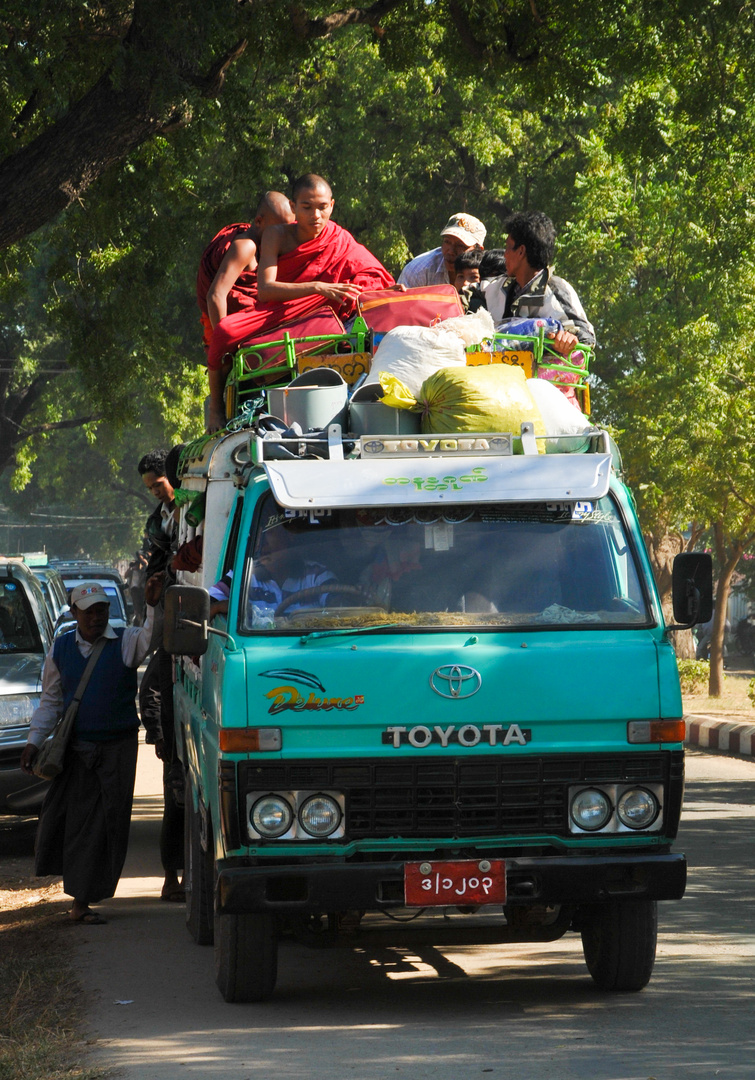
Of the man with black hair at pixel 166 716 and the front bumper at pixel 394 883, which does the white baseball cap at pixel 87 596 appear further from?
the front bumper at pixel 394 883

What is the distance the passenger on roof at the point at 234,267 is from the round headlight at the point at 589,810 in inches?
133

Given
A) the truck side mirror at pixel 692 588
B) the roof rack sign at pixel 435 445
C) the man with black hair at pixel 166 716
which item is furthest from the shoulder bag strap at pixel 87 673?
the truck side mirror at pixel 692 588

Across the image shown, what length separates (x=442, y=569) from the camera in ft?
17.5

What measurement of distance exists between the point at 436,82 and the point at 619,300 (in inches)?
191

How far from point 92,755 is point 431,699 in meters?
3.06

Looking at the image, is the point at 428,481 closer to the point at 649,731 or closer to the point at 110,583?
the point at 649,731

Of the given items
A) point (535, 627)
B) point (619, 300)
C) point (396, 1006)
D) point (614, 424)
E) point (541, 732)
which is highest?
point (619, 300)

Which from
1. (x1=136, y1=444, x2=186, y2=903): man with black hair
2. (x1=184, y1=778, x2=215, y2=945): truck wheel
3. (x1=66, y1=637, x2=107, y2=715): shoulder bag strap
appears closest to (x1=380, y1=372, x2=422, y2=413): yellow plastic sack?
(x1=184, y1=778, x2=215, y2=945): truck wheel

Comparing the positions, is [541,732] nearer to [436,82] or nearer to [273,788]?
[273,788]

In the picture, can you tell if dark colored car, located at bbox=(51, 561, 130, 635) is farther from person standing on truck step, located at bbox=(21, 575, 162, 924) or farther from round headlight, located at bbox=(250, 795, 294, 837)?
round headlight, located at bbox=(250, 795, 294, 837)

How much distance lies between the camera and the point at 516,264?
25.6ft

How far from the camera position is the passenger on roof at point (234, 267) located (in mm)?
7578

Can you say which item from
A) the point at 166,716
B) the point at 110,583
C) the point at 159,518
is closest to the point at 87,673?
the point at 166,716

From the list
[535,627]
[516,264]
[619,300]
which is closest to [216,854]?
[535,627]
